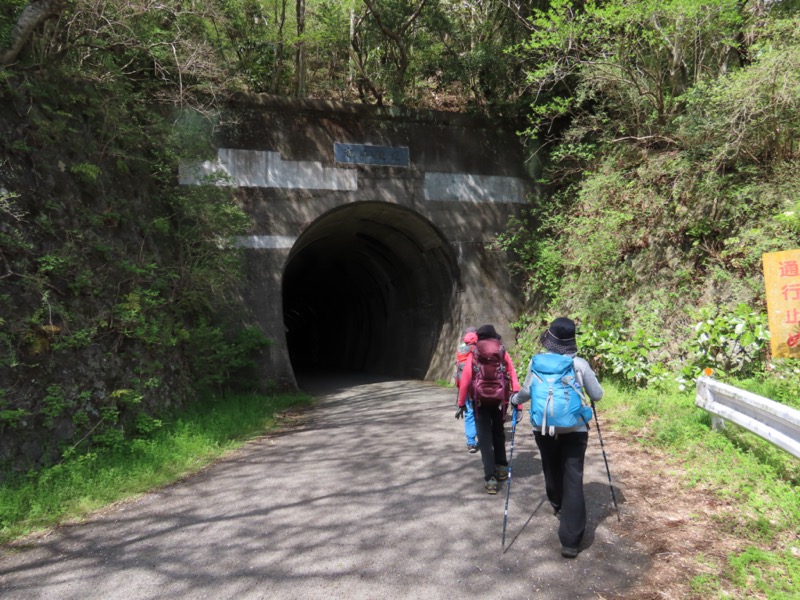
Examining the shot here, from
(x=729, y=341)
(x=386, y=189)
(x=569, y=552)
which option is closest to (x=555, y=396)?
(x=569, y=552)

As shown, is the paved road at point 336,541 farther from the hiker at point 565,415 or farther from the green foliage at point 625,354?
the green foliage at point 625,354

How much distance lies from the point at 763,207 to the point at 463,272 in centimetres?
569

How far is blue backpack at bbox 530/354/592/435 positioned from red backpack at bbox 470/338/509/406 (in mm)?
792

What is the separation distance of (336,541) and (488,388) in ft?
5.45

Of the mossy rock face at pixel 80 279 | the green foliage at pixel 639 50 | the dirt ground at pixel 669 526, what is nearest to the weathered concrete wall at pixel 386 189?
the mossy rock face at pixel 80 279

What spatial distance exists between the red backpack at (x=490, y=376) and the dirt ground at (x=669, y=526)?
49.0 inches

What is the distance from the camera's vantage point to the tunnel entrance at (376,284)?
11.6 m

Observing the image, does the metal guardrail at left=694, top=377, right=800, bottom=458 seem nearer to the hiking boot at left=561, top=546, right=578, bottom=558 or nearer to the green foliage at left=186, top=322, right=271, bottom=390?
the hiking boot at left=561, top=546, right=578, bottom=558

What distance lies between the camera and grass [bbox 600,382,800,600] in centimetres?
284

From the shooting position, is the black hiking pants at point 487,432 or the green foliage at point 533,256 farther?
the green foliage at point 533,256

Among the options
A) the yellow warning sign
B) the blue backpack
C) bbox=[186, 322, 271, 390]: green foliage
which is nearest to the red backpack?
the blue backpack

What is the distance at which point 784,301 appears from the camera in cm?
480

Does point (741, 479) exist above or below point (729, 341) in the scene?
below

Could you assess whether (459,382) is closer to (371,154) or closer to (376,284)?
(371,154)
